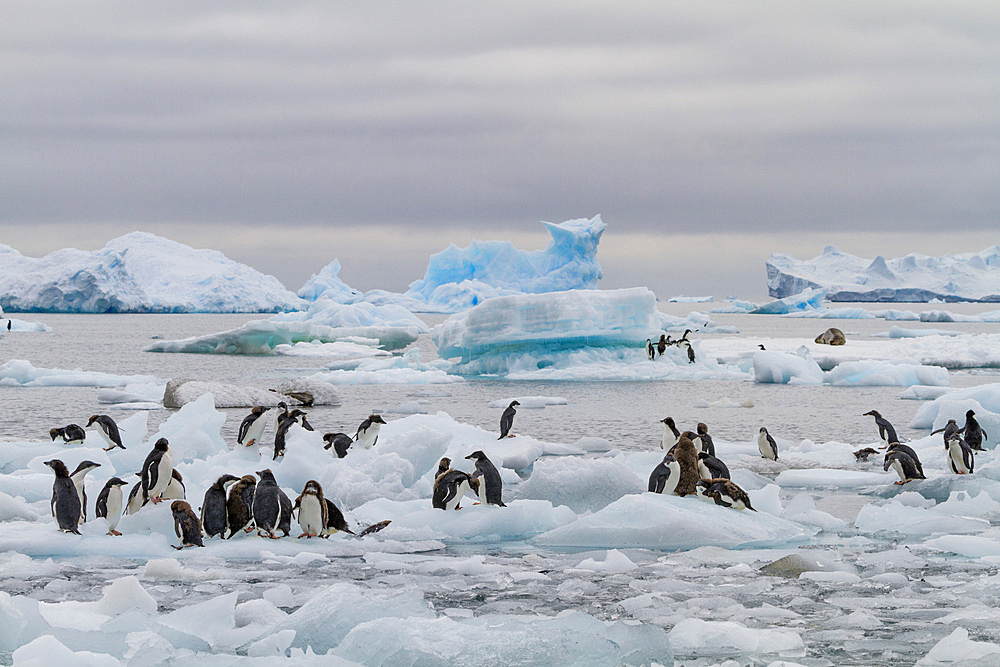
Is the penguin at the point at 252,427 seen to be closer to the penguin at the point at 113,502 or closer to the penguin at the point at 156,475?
the penguin at the point at 156,475

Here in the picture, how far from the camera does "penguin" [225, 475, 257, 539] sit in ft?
23.2

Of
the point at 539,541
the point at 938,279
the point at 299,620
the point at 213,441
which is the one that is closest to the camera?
the point at 299,620

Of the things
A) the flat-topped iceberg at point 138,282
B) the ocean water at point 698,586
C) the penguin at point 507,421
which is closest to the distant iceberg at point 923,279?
the flat-topped iceberg at point 138,282

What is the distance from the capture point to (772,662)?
428cm

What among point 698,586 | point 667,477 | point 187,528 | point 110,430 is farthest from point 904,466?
point 110,430

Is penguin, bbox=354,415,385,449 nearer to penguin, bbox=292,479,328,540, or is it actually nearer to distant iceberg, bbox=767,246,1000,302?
penguin, bbox=292,479,328,540

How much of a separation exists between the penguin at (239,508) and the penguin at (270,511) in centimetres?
10

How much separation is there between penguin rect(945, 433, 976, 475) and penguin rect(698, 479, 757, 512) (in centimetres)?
282

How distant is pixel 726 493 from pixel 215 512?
3914 mm

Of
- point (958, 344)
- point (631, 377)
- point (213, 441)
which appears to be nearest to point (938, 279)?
point (958, 344)

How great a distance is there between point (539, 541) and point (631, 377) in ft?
54.3

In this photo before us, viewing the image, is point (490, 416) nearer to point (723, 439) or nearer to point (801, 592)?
point (723, 439)

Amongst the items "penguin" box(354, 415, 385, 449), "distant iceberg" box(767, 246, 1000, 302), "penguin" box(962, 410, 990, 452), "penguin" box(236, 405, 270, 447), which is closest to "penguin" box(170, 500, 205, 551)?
"penguin" box(236, 405, 270, 447)

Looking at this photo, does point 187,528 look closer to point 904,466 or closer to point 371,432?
point 371,432
